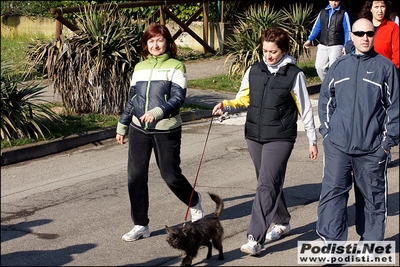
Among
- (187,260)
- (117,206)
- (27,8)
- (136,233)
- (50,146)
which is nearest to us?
(187,260)

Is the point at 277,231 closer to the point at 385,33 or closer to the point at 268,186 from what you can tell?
the point at 268,186

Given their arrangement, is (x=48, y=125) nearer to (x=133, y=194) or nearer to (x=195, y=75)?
(x=133, y=194)

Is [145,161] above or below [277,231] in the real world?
above

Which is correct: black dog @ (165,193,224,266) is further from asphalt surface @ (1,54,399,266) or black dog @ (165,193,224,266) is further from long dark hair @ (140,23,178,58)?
long dark hair @ (140,23,178,58)

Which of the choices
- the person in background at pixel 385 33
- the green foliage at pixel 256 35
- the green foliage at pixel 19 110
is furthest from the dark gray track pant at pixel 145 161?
the green foliage at pixel 256 35

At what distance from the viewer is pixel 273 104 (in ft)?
19.5

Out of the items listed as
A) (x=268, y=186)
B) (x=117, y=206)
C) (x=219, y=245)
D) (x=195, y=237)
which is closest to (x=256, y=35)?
(x=117, y=206)

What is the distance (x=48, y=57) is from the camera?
38.5 ft

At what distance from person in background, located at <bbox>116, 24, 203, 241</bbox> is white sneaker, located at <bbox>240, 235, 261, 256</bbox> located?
2.86 feet

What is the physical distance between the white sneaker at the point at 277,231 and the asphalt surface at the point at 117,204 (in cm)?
7

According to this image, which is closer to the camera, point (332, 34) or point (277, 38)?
point (277, 38)

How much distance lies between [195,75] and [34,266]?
1065 centimetres

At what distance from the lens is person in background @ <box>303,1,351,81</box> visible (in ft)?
38.8

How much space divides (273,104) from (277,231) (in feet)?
3.97
